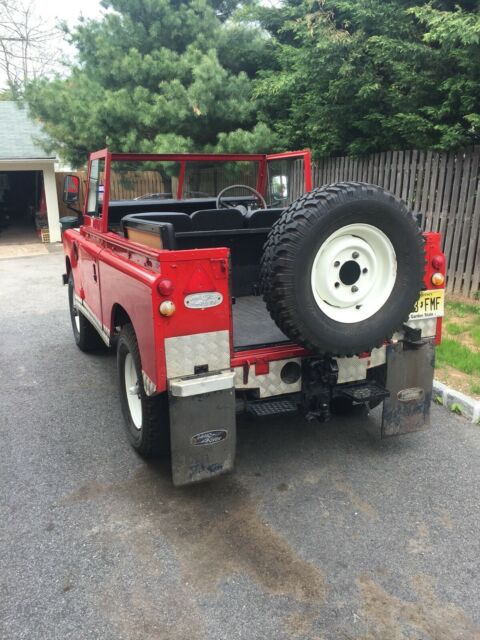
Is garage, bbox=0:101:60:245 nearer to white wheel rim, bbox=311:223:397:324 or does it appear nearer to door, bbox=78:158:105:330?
door, bbox=78:158:105:330

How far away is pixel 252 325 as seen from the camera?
3738mm

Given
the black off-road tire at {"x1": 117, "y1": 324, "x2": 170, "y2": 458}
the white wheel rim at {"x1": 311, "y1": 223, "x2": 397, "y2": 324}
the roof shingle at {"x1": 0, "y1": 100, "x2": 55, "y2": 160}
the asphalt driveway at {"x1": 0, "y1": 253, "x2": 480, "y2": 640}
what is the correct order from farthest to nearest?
the roof shingle at {"x1": 0, "y1": 100, "x2": 55, "y2": 160} < the black off-road tire at {"x1": 117, "y1": 324, "x2": 170, "y2": 458} < the white wheel rim at {"x1": 311, "y1": 223, "x2": 397, "y2": 324} < the asphalt driveway at {"x1": 0, "y1": 253, "x2": 480, "y2": 640}

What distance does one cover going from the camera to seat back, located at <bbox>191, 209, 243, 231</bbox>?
3930mm

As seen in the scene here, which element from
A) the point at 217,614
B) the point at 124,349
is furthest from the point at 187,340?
the point at 217,614

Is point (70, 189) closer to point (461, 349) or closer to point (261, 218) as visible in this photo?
point (261, 218)

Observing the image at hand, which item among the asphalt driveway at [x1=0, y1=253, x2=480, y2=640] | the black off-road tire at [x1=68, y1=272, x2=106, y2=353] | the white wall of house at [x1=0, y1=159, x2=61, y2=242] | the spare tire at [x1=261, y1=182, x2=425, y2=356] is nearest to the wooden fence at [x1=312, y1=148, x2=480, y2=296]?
the asphalt driveway at [x1=0, y1=253, x2=480, y2=640]

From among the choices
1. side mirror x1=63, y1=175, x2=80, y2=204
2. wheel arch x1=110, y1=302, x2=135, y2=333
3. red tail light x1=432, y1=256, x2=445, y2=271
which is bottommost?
wheel arch x1=110, y1=302, x2=135, y2=333

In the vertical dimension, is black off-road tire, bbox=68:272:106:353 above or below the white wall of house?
below

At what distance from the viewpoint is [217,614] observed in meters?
2.38

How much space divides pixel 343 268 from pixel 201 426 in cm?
122

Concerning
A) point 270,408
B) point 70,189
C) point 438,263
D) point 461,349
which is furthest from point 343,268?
point 70,189

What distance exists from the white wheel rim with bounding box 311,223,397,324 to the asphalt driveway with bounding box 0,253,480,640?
1172 millimetres

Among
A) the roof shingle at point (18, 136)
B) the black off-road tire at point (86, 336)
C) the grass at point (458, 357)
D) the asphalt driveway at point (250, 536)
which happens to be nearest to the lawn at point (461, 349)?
the grass at point (458, 357)

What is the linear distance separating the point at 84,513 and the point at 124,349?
115cm
